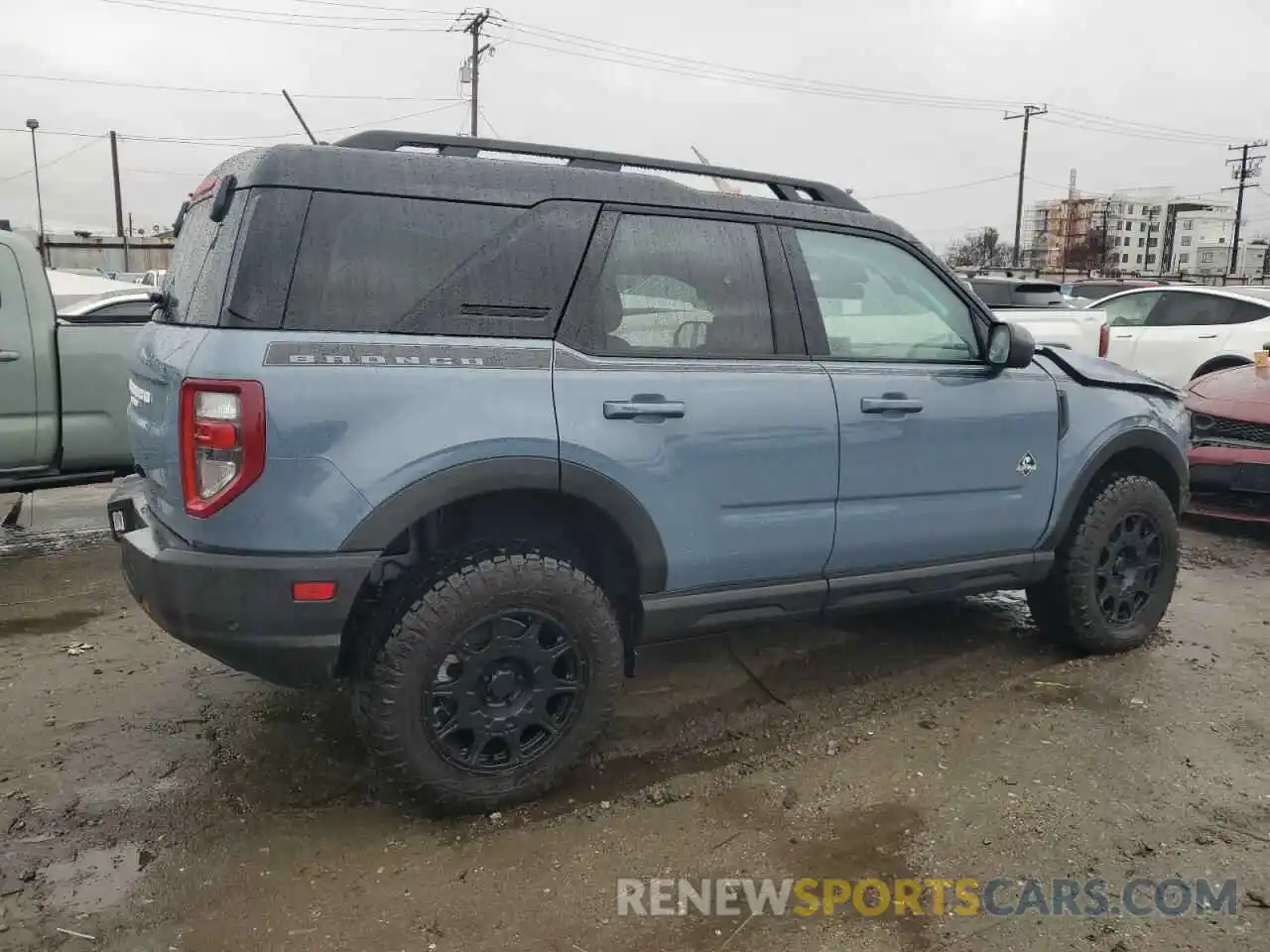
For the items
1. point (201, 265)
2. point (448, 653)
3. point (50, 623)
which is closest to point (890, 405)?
point (448, 653)

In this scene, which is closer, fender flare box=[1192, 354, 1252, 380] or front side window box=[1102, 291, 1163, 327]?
fender flare box=[1192, 354, 1252, 380]

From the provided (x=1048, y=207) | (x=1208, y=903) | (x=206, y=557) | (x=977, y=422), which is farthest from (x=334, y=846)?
(x=1048, y=207)

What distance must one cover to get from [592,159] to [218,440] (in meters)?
1.50

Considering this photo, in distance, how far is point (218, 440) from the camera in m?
2.53

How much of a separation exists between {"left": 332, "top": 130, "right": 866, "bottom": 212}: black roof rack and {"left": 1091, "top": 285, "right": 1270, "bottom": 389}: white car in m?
7.09

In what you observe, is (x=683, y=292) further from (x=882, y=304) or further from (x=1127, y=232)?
(x=1127, y=232)

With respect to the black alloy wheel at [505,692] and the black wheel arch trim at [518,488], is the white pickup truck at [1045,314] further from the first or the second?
the black alloy wheel at [505,692]

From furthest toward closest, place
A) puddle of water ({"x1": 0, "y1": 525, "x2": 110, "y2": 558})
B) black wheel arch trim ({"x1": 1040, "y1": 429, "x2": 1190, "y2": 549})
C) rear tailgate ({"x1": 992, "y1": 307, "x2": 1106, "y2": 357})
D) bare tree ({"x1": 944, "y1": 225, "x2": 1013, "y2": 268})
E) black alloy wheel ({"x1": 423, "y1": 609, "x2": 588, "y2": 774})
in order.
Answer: bare tree ({"x1": 944, "y1": 225, "x2": 1013, "y2": 268}) → rear tailgate ({"x1": 992, "y1": 307, "x2": 1106, "y2": 357}) → puddle of water ({"x1": 0, "y1": 525, "x2": 110, "y2": 558}) → black wheel arch trim ({"x1": 1040, "y1": 429, "x2": 1190, "y2": 549}) → black alloy wheel ({"x1": 423, "y1": 609, "x2": 588, "y2": 774})

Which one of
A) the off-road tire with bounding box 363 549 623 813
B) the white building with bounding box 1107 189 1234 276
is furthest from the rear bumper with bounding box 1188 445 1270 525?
the white building with bounding box 1107 189 1234 276

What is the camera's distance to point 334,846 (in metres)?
2.83

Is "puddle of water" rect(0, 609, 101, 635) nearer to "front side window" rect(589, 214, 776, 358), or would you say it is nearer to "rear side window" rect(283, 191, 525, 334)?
"rear side window" rect(283, 191, 525, 334)

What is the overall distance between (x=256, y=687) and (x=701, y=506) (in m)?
2.05

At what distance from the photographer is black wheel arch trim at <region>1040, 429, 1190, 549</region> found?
4.05 metres

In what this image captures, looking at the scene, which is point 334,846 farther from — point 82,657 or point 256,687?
point 82,657
